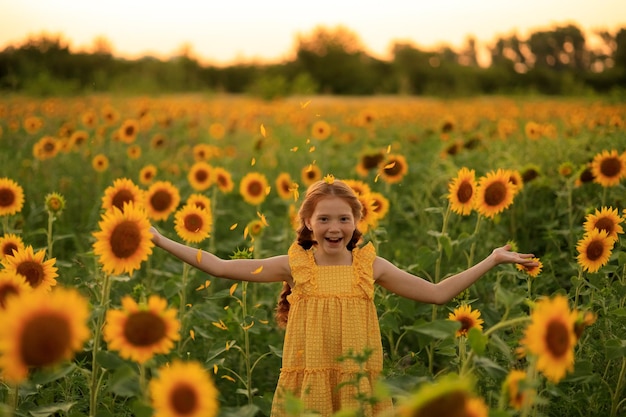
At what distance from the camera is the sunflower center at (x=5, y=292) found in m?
1.94

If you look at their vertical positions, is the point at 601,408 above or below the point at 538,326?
below

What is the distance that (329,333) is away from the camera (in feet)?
7.59

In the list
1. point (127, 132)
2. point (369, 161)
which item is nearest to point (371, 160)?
point (369, 161)

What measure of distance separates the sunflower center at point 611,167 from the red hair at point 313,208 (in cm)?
176

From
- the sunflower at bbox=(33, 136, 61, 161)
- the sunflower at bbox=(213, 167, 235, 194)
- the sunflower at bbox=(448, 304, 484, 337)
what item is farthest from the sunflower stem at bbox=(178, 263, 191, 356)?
the sunflower at bbox=(33, 136, 61, 161)

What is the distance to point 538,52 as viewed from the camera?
994cm

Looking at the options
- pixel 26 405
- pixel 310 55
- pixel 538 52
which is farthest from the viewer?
pixel 310 55

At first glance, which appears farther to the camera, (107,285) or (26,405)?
(26,405)

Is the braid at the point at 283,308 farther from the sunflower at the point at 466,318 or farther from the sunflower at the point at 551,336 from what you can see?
the sunflower at the point at 551,336

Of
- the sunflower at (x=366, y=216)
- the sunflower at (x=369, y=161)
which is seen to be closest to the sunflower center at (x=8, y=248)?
the sunflower at (x=366, y=216)

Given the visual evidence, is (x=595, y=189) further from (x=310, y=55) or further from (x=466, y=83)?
(x=310, y=55)

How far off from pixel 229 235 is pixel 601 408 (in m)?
3.35

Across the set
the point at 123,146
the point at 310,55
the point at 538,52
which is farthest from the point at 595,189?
the point at 310,55

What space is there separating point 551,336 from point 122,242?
1102 millimetres
